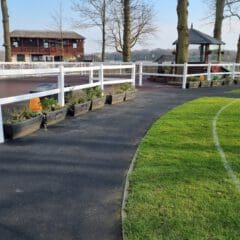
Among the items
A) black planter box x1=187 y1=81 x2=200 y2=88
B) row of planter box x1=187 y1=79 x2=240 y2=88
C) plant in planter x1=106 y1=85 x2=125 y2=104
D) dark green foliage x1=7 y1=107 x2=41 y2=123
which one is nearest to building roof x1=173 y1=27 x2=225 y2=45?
row of planter box x1=187 y1=79 x2=240 y2=88

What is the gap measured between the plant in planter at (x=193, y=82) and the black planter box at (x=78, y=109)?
368 inches

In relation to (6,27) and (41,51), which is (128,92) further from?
(41,51)

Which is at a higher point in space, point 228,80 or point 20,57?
point 228,80

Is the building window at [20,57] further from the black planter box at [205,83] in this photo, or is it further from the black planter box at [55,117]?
the black planter box at [55,117]

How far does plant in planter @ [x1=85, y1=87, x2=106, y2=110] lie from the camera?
403 inches

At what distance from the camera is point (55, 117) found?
325 inches

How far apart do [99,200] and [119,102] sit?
791 centimetres

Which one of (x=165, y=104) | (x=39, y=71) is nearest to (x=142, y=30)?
(x=165, y=104)

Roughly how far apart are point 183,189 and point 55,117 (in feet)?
15.1

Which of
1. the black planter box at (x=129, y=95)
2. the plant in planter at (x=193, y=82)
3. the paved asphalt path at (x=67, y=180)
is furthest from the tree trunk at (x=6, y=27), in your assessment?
the paved asphalt path at (x=67, y=180)

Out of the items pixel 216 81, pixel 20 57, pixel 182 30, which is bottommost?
pixel 20 57

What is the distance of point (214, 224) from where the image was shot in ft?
11.4

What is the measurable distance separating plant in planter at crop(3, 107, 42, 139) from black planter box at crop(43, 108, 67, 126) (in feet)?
0.94

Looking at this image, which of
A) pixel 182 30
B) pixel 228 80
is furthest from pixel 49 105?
pixel 228 80
